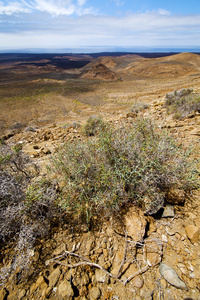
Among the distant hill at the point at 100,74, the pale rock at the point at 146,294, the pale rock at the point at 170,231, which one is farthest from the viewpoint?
the distant hill at the point at 100,74

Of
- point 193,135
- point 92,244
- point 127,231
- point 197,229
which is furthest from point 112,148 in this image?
point 193,135

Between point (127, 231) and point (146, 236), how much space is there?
24 centimetres

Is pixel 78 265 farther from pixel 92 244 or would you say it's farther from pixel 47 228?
pixel 47 228

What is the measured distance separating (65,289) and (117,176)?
1.36 m

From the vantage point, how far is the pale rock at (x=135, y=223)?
5.71 ft

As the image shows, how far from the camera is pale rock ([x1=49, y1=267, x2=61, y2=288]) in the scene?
4.99 feet

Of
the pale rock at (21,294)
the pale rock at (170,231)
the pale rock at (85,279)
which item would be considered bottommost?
the pale rock at (21,294)

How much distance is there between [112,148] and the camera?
2.20 m

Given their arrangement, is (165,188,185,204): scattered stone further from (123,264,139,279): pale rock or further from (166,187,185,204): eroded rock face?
(123,264,139,279): pale rock

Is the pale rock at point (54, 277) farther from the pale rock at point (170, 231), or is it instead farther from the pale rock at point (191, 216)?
the pale rock at point (191, 216)

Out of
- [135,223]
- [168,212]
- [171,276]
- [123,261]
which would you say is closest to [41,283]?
[123,261]

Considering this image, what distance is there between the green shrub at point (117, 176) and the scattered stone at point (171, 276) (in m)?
0.58

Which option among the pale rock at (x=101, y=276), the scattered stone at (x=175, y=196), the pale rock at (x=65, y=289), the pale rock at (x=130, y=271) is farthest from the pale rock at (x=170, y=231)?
the pale rock at (x=65, y=289)

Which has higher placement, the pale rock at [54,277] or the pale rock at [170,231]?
the pale rock at [170,231]
